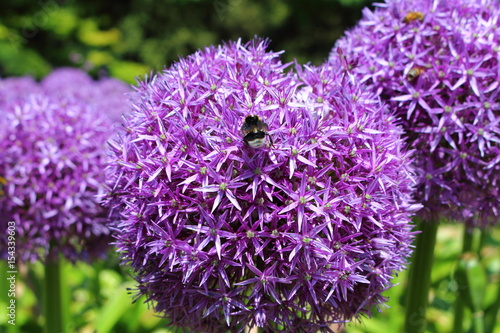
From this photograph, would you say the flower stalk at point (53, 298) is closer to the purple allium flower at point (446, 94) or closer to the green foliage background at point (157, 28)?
the purple allium flower at point (446, 94)

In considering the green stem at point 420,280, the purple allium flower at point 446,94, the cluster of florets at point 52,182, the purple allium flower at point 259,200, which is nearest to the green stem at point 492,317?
the green stem at point 420,280

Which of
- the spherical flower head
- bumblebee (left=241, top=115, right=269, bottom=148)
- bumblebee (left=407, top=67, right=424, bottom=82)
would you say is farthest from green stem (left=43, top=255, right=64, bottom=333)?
bumblebee (left=407, top=67, right=424, bottom=82)

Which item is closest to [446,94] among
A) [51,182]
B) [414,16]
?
[414,16]

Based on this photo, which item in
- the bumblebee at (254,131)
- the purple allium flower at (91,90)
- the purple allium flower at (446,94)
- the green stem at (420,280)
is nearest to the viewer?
the bumblebee at (254,131)

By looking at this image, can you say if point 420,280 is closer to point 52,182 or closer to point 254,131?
point 254,131

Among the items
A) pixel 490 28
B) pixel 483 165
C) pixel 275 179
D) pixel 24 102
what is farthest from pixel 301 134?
pixel 24 102

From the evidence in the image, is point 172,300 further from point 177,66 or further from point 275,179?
point 177,66
